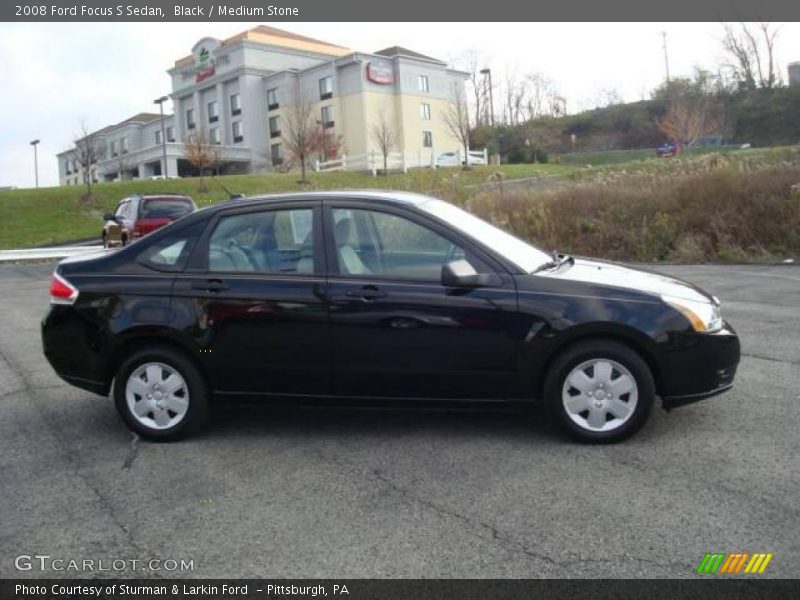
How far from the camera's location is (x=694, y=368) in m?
4.59

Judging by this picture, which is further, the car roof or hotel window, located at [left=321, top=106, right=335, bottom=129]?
hotel window, located at [left=321, top=106, right=335, bottom=129]

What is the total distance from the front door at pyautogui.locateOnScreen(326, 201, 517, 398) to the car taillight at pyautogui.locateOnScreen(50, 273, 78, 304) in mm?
1807

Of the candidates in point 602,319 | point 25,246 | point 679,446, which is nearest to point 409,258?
point 602,319

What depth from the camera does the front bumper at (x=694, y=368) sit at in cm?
456

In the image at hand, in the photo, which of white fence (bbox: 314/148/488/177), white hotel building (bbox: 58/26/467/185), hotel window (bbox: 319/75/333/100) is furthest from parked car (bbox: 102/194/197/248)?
hotel window (bbox: 319/75/333/100)

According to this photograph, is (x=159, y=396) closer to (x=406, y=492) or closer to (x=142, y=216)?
(x=406, y=492)

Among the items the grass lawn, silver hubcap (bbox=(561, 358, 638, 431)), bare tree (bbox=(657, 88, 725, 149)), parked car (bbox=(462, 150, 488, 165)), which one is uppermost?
bare tree (bbox=(657, 88, 725, 149))

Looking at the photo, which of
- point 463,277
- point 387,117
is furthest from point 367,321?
point 387,117

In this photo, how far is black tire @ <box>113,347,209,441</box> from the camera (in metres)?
4.95

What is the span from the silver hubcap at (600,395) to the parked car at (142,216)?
1385cm

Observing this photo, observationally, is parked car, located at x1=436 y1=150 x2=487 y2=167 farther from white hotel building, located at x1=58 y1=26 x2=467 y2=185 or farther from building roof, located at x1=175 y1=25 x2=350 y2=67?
building roof, located at x1=175 y1=25 x2=350 y2=67

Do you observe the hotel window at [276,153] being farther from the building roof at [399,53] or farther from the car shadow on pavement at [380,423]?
the car shadow on pavement at [380,423]

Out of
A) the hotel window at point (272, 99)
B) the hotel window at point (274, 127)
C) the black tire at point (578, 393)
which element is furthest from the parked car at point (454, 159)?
the black tire at point (578, 393)

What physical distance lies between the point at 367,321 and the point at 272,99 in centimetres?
6637
